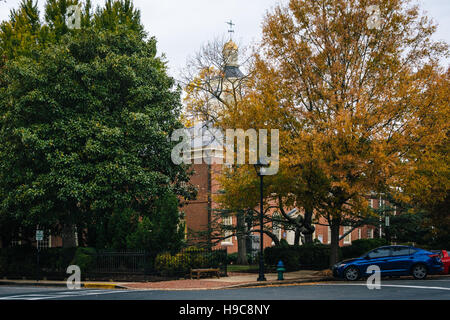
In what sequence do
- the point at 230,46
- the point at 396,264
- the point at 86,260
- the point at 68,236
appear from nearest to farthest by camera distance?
the point at 396,264, the point at 86,260, the point at 68,236, the point at 230,46

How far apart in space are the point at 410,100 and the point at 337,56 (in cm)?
412

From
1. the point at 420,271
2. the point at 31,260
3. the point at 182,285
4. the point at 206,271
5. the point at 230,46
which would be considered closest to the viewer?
the point at 182,285

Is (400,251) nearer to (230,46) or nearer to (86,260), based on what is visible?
(86,260)

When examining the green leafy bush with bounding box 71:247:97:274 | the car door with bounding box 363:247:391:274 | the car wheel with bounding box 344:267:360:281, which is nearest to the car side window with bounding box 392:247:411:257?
the car door with bounding box 363:247:391:274

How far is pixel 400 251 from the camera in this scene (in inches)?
915

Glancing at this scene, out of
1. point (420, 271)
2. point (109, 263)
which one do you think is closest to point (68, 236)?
point (109, 263)

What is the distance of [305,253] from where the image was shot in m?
30.9

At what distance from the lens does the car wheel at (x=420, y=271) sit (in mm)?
23109

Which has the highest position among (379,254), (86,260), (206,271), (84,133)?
(84,133)

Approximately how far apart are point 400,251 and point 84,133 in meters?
16.1

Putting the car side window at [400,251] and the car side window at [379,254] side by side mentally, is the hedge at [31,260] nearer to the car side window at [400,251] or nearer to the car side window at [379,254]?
the car side window at [379,254]

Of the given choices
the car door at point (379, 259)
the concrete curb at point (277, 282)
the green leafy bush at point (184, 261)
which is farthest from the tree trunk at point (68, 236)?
the car door at point (379, 259)

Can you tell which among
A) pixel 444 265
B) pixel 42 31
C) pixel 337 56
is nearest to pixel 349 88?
pixel 337 56

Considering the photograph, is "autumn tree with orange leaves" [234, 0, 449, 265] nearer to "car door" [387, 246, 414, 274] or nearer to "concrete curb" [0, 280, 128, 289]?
"car door" [387, 246, 414, 274]
